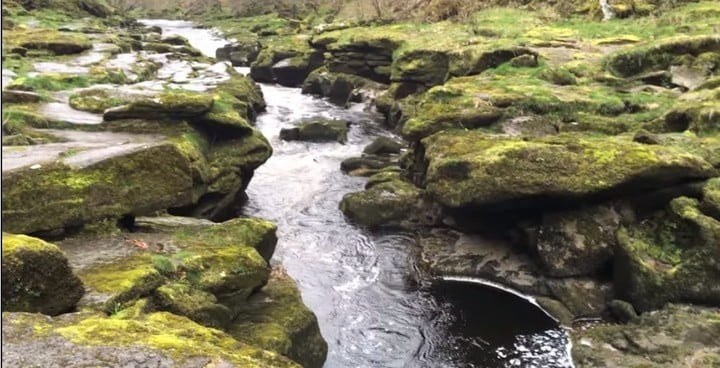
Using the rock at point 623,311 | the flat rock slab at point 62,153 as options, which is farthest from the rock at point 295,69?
the rock at point 623,311

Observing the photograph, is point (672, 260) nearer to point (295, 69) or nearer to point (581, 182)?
point (581, 182)

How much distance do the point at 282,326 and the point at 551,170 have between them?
8.06 meters

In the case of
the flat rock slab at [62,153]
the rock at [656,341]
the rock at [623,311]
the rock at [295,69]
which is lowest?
the rock at [295,69]

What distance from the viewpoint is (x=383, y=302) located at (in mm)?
15070

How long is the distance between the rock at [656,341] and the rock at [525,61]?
14843 millimetres

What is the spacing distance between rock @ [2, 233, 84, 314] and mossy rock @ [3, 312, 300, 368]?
85 centimetres

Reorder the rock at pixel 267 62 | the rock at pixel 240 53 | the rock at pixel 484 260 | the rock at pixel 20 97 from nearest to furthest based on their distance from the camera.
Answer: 1. the rock at pixel 484 260
2. the rock at pixel 20 97
3. the rock at pixel 267 62
4. the rock at pixel 240 53

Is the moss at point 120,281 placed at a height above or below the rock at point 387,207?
above

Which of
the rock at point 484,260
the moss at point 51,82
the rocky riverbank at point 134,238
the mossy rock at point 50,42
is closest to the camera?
the rocky riverbank at point 134,238

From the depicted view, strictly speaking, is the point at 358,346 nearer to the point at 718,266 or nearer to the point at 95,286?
the point at 95,286

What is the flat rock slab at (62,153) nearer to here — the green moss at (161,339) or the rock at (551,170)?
the green moss at (161,339)

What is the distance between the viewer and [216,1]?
106250 millimetres

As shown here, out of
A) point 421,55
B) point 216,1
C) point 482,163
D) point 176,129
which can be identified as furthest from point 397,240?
point 216,1

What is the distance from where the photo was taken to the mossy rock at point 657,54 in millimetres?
23547
